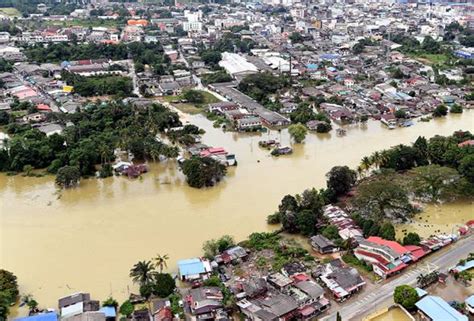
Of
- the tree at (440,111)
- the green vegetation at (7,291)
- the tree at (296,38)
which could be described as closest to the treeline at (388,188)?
the tree at (440,111)

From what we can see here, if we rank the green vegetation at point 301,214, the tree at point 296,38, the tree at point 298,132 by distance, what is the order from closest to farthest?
the green vegetation at point 301,214 → the tree at point 298,132 → the tree at point 296,38

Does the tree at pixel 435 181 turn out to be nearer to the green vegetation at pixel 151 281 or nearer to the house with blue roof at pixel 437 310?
the house with blue roof at pixel 437 310

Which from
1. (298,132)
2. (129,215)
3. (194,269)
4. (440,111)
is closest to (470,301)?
(194,269)

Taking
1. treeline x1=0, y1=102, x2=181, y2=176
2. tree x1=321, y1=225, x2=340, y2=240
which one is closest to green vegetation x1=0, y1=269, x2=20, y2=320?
treeline x1=0, y1=102, x2=181, y2=176

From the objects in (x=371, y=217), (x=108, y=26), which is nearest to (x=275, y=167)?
(x=371, y=217)

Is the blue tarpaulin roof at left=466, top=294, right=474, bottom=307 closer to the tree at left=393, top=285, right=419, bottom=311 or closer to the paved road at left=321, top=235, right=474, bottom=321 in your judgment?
the tree at left=393, top=285, right=419, bottom=311

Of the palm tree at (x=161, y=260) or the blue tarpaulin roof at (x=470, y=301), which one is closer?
the blue tarpaulin roof at (x=470, y=301)
